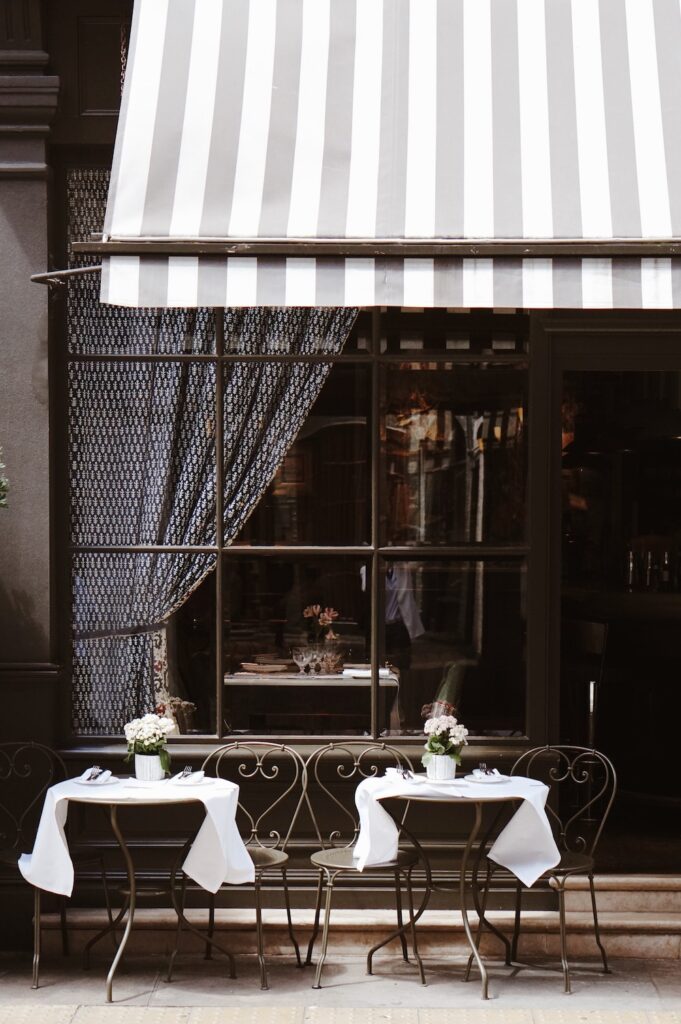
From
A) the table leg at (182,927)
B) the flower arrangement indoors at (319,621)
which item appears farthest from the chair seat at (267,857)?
the flower arrangement indoors at (319,621)

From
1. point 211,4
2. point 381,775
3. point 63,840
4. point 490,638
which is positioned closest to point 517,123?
point 211,4

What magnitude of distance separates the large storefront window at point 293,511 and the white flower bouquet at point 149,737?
2.32ft

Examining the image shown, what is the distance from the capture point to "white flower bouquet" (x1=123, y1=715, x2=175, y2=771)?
5957 mm

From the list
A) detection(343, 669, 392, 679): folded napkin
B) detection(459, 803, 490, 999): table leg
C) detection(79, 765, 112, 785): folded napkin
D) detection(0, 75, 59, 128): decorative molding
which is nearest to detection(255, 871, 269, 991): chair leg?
detection(79, 765, 112, 785): folded napkin

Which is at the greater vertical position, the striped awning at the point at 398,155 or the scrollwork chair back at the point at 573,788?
the striped awning at the point at 398,155

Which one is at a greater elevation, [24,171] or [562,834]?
[24,171]

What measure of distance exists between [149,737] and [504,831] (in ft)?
5.63

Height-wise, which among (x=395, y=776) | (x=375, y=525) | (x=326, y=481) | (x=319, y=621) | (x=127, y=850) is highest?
(x=326, y=481)

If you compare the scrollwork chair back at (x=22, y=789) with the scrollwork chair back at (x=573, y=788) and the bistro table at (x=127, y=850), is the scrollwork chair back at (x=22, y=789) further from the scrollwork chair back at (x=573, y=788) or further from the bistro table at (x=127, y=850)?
the scrollwork chair back at (x=573, y=788)

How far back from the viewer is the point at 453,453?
674 cm

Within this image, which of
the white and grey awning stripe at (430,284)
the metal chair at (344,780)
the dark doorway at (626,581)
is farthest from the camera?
the dark doorway at (626,581)

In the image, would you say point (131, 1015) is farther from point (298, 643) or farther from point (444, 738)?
point (298, 643)

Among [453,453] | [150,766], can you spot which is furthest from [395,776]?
[453,453]

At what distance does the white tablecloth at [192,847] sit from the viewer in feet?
18.8
